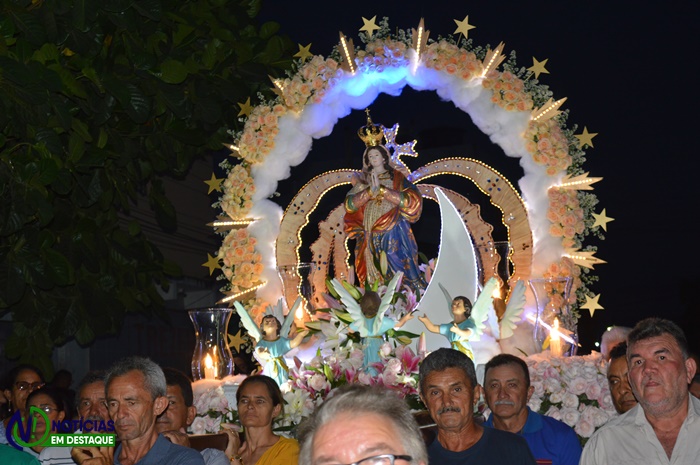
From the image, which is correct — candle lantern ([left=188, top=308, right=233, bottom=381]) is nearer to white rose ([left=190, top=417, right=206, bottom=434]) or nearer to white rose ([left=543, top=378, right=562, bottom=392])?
white rose ([left=190, top=417, right=206, bottom=434])

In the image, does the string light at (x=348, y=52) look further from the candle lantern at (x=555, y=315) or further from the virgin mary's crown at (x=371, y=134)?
the candle lantern at (x=555, y=315)

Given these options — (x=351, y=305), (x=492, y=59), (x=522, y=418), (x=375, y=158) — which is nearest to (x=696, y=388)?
(x=522, y=418)

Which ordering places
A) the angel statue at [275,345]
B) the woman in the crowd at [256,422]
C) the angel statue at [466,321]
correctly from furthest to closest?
the angel statue at [275,345] → the angel statue at [466,321] → the woman in the crowd at [256,422]

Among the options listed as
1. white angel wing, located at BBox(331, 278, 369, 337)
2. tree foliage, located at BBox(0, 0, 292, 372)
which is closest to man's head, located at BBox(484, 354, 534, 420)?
tree foliage, located at BBox(0, 0, 292, 372)

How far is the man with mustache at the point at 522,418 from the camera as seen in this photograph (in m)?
4.39

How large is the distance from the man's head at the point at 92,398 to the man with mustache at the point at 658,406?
2284mm

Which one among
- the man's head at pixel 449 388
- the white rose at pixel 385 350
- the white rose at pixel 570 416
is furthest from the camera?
the white rose at pixel 385 350

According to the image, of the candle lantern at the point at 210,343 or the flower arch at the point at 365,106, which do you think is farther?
the flower arch at the point at 365,106

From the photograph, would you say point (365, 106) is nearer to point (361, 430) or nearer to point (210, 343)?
point (210, 343)

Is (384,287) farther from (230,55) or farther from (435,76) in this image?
(435,76)

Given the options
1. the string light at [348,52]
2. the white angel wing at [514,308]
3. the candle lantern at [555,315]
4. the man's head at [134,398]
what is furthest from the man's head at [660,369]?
the string light at [348,52]

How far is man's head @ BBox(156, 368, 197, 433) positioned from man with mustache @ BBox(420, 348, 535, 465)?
134 cm

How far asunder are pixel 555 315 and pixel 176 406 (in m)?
4.11

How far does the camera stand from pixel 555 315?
26.1 ft
